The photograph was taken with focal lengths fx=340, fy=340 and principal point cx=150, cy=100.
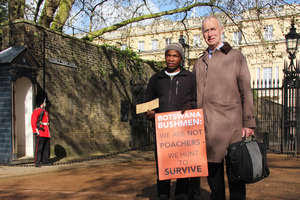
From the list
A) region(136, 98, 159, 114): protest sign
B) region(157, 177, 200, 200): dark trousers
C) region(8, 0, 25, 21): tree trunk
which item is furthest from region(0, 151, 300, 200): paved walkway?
region(8, 0, 25, 21): tree trunk

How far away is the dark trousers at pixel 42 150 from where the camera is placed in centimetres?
877

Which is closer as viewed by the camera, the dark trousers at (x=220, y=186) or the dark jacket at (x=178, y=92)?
the dark trousers at (x=220, y=186)

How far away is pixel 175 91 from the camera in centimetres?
376

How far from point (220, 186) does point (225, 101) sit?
0.82 m

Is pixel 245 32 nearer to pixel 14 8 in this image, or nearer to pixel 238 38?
pixel 14 8

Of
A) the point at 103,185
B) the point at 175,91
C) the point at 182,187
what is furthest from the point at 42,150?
the point at 175,91

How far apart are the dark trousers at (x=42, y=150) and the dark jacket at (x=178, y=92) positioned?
19.2ft

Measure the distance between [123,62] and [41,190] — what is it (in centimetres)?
950

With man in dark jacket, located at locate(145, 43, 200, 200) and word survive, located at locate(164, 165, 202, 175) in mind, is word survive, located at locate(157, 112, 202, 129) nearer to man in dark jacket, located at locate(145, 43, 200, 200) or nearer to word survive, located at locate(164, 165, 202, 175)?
man in dark jacket, located at locate(145, 43, 200, 200)

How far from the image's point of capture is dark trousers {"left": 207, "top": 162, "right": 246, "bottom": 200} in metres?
3.18

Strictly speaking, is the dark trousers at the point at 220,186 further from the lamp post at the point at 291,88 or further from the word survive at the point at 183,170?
the lamp post at the point at 291,88

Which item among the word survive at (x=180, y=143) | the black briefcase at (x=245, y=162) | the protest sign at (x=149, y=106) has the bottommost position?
the black briefcase at (x=245, y=162)

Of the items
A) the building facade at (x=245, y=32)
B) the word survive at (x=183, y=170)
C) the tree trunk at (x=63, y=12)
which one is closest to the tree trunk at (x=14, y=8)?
the tree trunk at (x=63, y=12)

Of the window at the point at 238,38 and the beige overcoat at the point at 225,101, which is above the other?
the window at the point at 238,38
